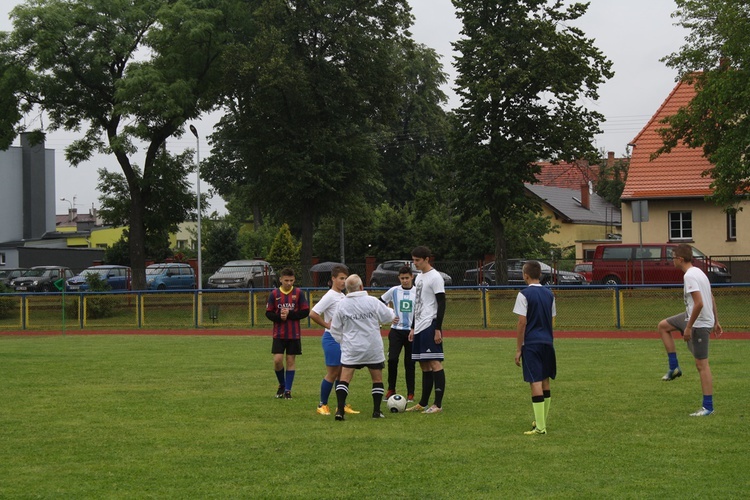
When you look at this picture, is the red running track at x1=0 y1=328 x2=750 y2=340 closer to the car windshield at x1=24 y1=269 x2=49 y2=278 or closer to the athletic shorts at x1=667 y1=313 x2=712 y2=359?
the athletic shorts at x1=667 y1=313 x2=712 y2=359

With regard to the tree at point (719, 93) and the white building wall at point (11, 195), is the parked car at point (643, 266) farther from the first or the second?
the white building wall at point (11, 195)

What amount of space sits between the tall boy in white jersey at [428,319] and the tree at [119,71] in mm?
30689

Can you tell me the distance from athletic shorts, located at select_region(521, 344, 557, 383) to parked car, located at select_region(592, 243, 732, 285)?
27046 millimetres

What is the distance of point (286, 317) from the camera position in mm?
12812

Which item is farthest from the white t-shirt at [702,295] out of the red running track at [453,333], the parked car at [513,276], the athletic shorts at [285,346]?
the parked car at [513,276]

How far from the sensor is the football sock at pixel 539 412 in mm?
9633

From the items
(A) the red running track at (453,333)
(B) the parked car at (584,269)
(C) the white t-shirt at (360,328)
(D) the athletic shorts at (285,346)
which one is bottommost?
(A) the red running track at (453,333)

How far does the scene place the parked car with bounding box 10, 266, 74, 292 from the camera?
47062 millimetres

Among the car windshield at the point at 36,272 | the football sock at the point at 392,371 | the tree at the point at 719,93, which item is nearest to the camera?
the football sock at the point at 392,371

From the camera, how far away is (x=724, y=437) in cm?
940

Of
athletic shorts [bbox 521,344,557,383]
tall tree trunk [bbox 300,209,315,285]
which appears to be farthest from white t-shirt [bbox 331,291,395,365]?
tall tree trunk [bbox 300,209,315,285]

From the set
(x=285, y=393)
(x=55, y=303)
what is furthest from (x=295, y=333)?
(x=55, y=303)

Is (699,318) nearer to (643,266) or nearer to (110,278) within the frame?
(643,266)

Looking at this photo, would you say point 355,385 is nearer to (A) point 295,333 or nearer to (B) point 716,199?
(A) point 295,333
